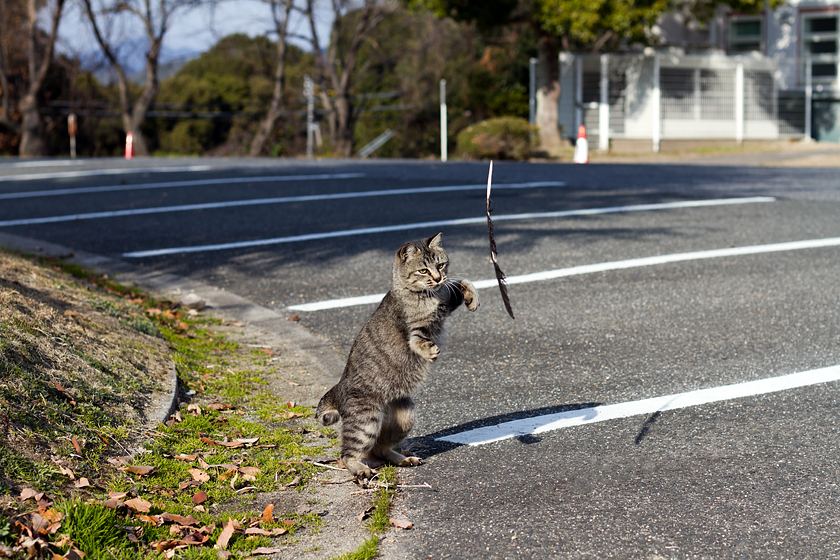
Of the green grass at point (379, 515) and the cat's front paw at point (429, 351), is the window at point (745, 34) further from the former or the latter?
the green grass at point (379, 515)

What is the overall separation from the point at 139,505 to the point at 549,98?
90.7 ft

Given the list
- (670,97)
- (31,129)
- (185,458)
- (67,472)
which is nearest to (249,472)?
(185,458)

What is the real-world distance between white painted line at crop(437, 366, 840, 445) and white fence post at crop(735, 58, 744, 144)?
27545mm

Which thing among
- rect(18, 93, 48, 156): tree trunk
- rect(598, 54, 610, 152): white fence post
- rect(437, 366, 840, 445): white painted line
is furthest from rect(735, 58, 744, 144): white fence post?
rect(437, 366, 840, 445): white painted line

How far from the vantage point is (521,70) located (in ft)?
107

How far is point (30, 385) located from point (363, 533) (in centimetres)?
189

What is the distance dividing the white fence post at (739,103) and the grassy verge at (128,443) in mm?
28461

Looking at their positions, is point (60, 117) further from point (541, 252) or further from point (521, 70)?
point (541, 252)

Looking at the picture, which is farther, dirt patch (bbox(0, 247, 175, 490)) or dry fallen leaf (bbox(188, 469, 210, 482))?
dry fallen leaf (bbox(188, 469, 210, 482))

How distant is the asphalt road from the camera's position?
→ 11.2ft

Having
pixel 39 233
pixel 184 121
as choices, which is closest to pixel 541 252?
pixel 39 233

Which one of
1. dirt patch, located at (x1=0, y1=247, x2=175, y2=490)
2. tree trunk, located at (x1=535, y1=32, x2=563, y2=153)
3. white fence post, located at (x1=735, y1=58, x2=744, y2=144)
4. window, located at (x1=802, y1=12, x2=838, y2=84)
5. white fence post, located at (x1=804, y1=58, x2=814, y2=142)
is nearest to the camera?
dirt patch, located at (x1=0, y1=247, x2=175, y2=490)

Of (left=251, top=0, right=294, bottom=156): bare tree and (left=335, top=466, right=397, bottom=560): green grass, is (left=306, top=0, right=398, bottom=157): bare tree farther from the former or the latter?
(left=335, top=466, right=397, bottom=560): green grass

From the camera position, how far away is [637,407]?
15.3 ft
